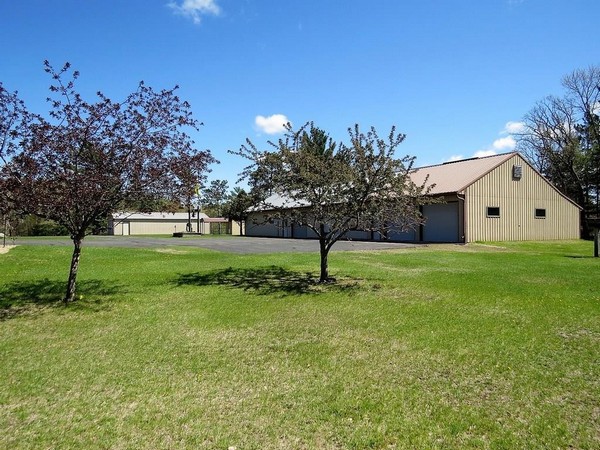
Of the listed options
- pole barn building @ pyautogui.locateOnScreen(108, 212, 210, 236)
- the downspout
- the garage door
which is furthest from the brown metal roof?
pole barn building @ pyautogui.locateOnScreen(108, 212, 210, 236)

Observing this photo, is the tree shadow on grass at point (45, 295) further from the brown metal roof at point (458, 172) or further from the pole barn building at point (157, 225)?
the pole barn building at point (157, 225)

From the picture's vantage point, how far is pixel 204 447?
3.54 m

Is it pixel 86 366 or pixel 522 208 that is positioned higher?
pixel 522 208

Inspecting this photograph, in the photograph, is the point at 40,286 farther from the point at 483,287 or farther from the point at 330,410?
the point at 483,287

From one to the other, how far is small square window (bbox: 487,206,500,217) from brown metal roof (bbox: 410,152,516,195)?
6.89ft

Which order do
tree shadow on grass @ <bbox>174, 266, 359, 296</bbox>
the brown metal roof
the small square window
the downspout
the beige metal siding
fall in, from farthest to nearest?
1. the small square window
2. the brown metal roof
3. the beige metal siding
4. the downspout
5. tree shadow on grass @ <bbox>174, 266, 359, 296</bbox>

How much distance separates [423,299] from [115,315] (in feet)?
19.6

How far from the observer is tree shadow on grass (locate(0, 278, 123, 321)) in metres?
9.03

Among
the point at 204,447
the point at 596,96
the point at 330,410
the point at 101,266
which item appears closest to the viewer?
the point at 204,447

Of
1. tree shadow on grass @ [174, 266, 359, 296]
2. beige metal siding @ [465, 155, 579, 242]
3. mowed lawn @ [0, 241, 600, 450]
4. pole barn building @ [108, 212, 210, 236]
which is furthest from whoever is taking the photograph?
pole barn building @ [108, 212, 210, 236]

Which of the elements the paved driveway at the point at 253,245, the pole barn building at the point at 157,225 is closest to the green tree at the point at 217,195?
the pole barn building at the point at 157,225

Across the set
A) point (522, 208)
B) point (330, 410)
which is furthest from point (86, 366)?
point (522, 208)

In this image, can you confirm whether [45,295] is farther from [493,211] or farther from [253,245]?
[493,211]

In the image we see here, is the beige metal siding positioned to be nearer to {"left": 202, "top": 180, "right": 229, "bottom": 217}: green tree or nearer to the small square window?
the small square window
